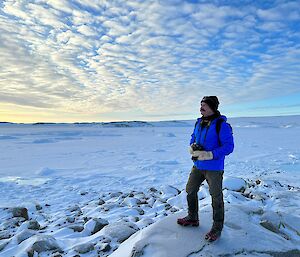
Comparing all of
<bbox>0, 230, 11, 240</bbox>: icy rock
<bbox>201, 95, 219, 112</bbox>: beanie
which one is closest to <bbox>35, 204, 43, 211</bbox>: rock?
<bbox>0, 230, 11, 240</bbox>: icy rock

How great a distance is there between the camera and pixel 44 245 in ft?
16.6

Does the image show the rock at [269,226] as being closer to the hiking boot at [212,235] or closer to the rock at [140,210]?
the hiking boot at [212,235]

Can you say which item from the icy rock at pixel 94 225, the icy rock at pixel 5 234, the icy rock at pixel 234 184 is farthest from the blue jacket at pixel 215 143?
the icy rock at pixel 234 184

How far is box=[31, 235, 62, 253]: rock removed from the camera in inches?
197

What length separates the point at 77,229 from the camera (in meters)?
6.04

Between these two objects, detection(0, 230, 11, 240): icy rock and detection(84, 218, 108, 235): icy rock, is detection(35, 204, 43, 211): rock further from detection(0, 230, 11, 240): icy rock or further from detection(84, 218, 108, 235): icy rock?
detection(84, 218, 108, 235): icy rock

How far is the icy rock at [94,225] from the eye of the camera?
5950 millimetres

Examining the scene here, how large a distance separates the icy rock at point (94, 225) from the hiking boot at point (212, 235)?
256 cm

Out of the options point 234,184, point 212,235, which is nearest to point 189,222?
point 212,235

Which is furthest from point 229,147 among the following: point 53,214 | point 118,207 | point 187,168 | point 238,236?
point 187,168

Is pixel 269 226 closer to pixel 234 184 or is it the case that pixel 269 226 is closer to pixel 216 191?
pixel 216 191

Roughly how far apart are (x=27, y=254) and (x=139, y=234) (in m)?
1.87

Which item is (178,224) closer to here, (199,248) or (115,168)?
(199,248)

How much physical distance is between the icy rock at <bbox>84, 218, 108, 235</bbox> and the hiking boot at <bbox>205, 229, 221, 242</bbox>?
2.56 meters
